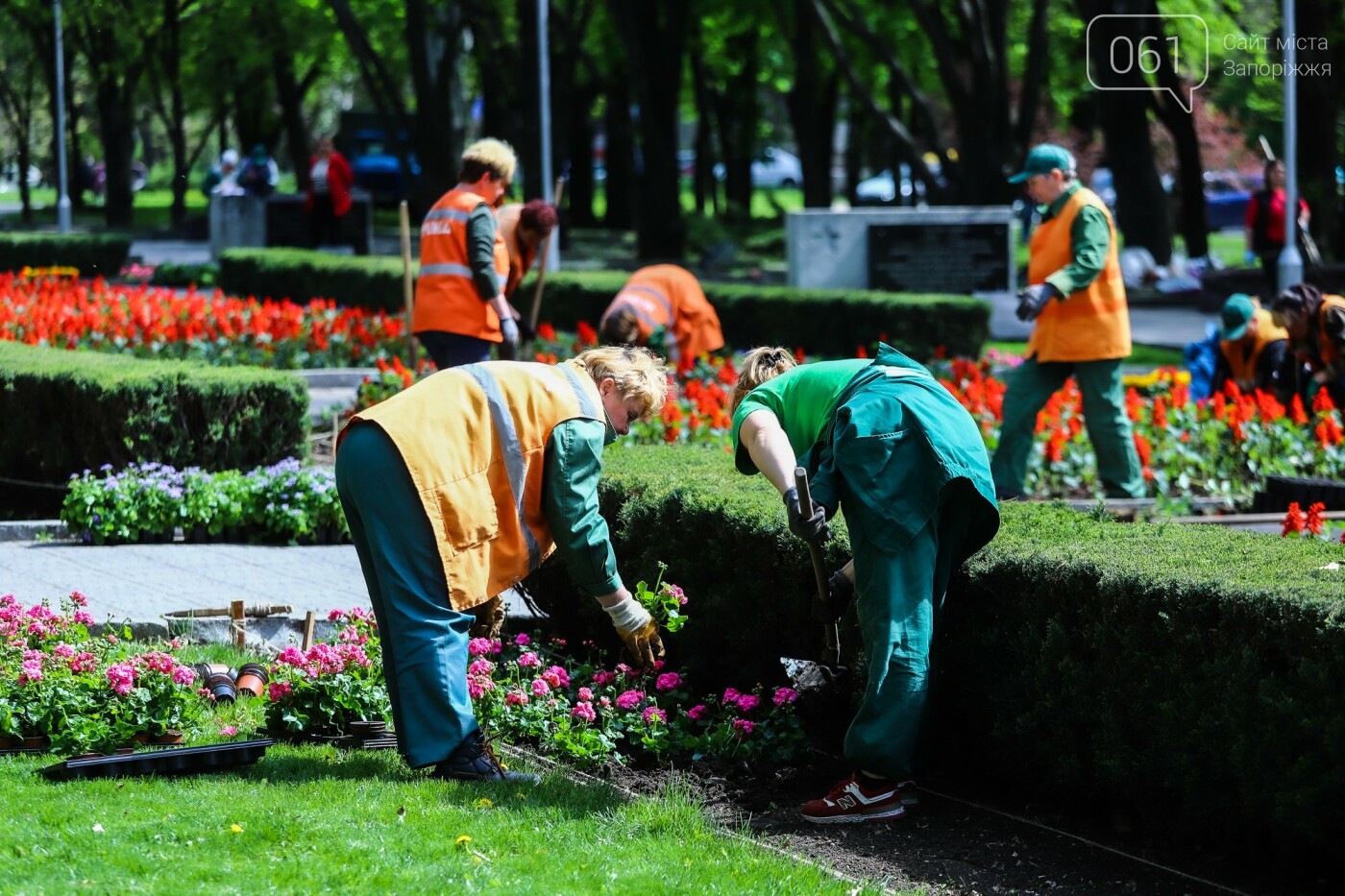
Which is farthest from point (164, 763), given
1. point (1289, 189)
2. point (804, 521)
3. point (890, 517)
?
point (1289, 189)

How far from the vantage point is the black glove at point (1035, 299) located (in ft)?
27.7

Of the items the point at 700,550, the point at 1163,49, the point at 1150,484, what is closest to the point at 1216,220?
the point at 1163,49

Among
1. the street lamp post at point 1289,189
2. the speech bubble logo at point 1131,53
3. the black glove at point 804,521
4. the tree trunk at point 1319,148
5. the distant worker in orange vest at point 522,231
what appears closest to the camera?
the black glove at point 804,521

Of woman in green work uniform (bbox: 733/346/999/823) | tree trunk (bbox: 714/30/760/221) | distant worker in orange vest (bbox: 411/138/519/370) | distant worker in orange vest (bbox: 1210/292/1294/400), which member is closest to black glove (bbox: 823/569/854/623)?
woman in green work uniform (bbox: 733/346/999/823)

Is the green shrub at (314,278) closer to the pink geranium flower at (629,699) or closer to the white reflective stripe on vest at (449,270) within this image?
the white reflective stripe on vest at (449,270)

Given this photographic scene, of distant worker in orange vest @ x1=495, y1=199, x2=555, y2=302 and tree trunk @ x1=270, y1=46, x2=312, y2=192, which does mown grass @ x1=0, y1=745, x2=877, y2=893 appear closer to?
distant worker in orange vest @ x1=495, y1=199, x2=555, y2=302

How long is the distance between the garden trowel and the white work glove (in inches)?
18.7

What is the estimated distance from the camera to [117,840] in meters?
4.15

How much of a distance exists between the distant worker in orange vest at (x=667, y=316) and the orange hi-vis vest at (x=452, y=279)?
3.21 ft

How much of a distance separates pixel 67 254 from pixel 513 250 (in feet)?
56.1

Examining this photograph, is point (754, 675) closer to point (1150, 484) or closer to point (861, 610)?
point (861, 610)

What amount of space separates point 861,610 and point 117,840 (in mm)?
1926

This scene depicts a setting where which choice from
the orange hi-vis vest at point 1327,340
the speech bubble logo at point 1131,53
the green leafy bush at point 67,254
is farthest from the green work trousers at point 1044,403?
the green leafy bush at point 67,254

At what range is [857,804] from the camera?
A: 15.6 ft
